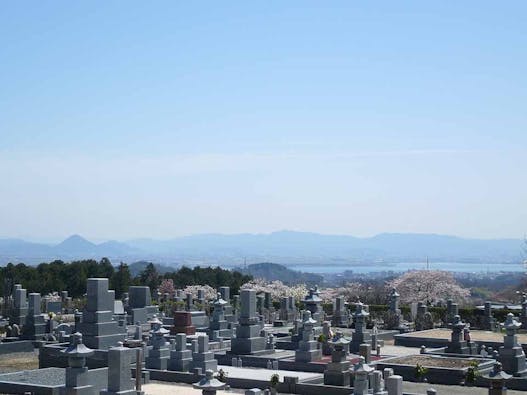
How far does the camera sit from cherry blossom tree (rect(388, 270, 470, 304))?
60.6 metres

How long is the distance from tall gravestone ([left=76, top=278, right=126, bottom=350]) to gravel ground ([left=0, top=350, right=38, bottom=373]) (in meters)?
2.05

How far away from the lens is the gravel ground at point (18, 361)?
28547mm

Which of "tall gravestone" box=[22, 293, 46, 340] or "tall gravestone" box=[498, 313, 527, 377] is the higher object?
"tall gravestone" box=[22, 293, 46, 340]

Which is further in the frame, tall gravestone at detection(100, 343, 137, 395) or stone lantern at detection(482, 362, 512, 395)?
stone lantern at detection(482, 362, 512, 395)

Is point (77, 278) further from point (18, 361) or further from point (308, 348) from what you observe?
point (308, 348)

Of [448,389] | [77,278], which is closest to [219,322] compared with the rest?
[448,389]

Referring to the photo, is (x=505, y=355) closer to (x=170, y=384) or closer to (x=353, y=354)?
(x=353, y=354)

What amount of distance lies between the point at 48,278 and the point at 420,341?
29.6 meters

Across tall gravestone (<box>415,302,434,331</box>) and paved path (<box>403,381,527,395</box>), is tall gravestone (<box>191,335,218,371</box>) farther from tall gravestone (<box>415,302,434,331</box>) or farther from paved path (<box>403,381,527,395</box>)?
tall gravestone (<box>415,302,434,331</box>)

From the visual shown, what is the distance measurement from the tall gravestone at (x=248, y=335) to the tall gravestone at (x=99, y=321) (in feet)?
13.7

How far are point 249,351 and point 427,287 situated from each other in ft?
114

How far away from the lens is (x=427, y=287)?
62969 millimetres

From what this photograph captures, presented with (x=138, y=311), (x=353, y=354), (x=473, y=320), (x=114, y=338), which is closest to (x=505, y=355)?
(x=353, y=354)

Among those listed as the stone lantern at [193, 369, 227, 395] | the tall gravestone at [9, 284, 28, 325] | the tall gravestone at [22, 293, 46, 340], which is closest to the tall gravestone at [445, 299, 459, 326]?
the tall gravestone at [22, 293, 46, 340]
